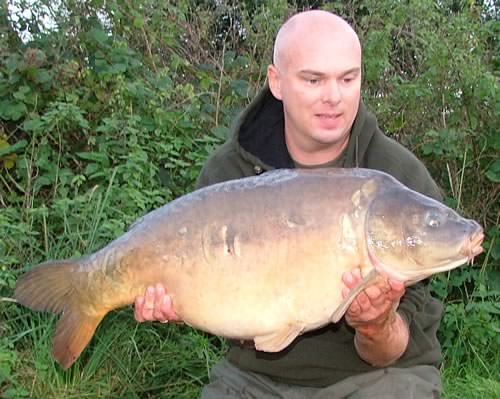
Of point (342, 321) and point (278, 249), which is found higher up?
point (278, 249)

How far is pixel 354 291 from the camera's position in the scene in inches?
71.4

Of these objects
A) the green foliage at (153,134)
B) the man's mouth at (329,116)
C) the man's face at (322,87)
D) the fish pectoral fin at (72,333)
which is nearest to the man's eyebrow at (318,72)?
the man's face at (322,87)

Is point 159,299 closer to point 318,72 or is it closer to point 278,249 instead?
→ point 278,249

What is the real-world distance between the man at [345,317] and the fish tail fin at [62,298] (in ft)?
0.47

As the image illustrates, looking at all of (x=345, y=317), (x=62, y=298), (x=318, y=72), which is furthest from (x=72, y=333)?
(x=318, y=72)

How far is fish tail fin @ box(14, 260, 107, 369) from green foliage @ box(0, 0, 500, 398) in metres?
0.81

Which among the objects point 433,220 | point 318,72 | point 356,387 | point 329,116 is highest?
point 318,72

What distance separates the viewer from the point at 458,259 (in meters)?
1.81

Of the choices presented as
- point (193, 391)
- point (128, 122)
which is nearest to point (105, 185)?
point (128, 122)

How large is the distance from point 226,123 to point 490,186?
123cm

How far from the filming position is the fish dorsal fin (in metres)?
1.82

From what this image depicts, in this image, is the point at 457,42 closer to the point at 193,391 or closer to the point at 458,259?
the point at 193,391

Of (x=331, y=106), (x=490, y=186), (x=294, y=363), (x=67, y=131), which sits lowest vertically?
(x=490, y=186)

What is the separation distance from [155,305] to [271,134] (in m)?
0.70
